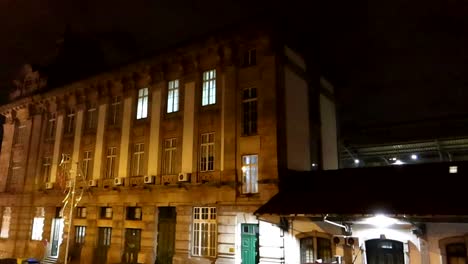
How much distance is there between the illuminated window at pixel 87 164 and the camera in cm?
2764

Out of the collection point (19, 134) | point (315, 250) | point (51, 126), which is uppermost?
point (51, 126)

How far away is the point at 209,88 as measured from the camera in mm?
22875

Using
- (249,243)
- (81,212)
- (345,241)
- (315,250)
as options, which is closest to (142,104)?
(81,212)

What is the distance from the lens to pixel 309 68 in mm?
24312

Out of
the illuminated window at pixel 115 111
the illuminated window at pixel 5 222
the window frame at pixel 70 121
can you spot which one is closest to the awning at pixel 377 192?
the illuminated window at pixel 115 111

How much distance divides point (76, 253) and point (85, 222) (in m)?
2.24

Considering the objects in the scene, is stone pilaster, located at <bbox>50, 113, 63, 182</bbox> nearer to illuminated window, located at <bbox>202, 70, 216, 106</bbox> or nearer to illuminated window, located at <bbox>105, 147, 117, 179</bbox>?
illuminated window, located at <bbox>105, 147, 117, 179</bbox>

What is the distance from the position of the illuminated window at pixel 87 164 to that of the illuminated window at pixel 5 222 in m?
10.0

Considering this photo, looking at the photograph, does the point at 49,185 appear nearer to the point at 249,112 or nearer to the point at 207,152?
the point at 207,152

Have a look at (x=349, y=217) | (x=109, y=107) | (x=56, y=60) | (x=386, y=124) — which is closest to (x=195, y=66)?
(x=109, y=107)

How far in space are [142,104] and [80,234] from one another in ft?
33.8

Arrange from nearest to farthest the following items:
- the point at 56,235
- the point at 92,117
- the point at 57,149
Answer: the point at 56,235
the point at 92,117
the point at 57,149

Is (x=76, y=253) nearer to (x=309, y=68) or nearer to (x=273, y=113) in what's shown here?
(x=273, y=113)

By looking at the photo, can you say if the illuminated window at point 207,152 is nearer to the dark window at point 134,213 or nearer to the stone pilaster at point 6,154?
the dark window at point 134,213
